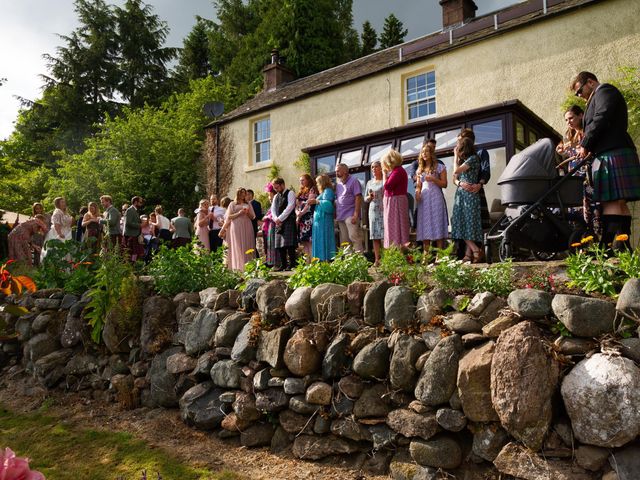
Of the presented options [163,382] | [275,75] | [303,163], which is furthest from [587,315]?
[275,75]

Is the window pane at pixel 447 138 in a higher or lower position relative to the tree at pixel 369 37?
lower

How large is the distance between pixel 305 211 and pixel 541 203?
3.35m

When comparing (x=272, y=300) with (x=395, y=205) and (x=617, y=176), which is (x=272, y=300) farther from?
(x=617, y=176)

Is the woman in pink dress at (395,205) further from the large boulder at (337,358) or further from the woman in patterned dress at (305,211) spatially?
the large boulder at (337,358)

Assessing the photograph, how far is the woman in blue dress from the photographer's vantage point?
21.7 feet

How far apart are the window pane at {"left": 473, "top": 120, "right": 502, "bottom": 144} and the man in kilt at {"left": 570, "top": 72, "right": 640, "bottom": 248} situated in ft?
16.3

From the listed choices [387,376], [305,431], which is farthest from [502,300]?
[305,431]

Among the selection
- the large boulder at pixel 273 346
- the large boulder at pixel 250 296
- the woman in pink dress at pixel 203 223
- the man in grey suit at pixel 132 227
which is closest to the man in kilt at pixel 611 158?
the large boulder at pixel 273 346

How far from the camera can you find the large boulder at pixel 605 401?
3074 millimetres

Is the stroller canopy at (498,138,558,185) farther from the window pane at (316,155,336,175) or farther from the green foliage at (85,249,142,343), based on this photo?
the window pane at (316,155,336,175)

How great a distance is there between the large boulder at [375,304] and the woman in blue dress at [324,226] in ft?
6.95

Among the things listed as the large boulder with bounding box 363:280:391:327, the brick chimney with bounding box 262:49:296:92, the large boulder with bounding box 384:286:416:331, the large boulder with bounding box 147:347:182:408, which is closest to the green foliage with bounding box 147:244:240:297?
the large boulder with bounding box 147:347:182:408

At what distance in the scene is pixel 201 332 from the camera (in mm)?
5609

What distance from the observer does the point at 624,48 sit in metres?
10.7
